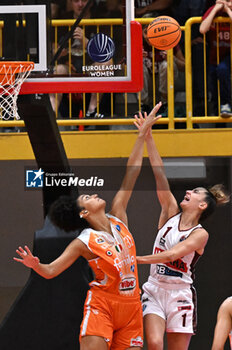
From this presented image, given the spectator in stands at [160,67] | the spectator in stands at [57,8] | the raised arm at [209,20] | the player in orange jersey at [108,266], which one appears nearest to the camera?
the player in orange jersey at [108,266]

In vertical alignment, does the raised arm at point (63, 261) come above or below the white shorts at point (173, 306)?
Result: above

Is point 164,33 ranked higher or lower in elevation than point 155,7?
lower

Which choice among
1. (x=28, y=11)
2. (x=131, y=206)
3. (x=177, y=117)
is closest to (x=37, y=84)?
(x=28, y=11)

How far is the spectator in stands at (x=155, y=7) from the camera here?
8078 mm

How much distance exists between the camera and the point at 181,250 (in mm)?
6035

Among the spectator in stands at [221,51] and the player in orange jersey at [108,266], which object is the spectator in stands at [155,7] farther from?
the player in orange jersey at [108,266]

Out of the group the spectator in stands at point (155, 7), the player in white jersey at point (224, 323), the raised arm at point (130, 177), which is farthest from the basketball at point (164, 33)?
the player in white jersey at point (224, 323)

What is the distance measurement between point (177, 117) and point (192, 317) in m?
2.53

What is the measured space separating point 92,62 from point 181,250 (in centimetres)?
184

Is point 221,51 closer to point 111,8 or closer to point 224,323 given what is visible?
point 111,8

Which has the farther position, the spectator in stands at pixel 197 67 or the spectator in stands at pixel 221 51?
the spectator in stands at pixel 197 67

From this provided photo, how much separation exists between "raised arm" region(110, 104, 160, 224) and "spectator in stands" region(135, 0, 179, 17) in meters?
2.17

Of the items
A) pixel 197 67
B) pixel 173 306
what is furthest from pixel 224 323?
pixel 197 67

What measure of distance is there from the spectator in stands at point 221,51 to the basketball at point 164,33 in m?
0.87
